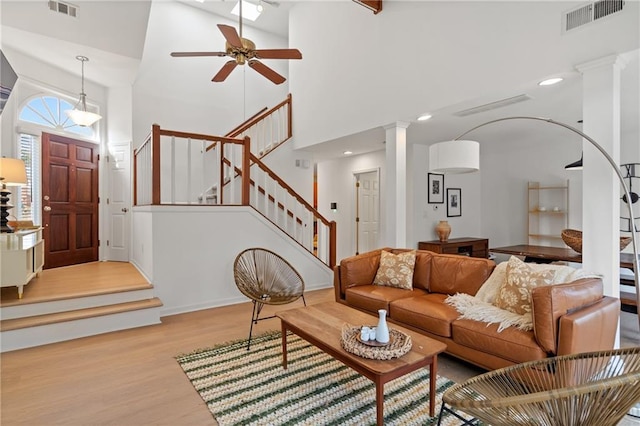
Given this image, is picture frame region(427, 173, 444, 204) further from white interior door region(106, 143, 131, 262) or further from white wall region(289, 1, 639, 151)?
white interior door region(106, 143, 131, 262)

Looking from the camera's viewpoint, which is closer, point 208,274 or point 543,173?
point 208,274

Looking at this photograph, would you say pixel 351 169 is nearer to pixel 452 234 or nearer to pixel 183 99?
pixel 452 234

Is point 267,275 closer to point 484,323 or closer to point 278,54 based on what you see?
point 484,323

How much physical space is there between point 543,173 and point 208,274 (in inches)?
251

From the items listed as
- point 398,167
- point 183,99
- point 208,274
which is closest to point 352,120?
point 398,167

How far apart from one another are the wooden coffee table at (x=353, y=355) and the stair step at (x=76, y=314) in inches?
80.0

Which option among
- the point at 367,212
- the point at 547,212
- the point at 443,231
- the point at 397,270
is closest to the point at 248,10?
the point at 367,212

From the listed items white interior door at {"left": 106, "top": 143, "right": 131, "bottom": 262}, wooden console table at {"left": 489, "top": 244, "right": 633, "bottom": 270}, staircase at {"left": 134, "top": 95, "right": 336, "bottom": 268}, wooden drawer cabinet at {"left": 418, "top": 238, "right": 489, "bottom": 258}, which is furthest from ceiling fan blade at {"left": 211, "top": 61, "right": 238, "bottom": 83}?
wooden console table at {"left": 489, "top": 244, "right": 633, "bottom": 270}

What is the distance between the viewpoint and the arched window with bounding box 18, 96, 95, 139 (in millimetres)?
4727

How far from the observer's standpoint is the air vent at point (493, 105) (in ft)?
11.7

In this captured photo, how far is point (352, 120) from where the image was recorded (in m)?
5.09

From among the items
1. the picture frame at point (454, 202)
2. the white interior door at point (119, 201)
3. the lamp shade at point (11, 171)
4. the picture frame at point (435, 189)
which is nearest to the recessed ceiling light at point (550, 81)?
the picture frame at point (435, 189)

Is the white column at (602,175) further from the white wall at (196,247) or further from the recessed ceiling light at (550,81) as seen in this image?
the white wall at (196,247)

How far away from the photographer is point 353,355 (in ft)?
6.19
